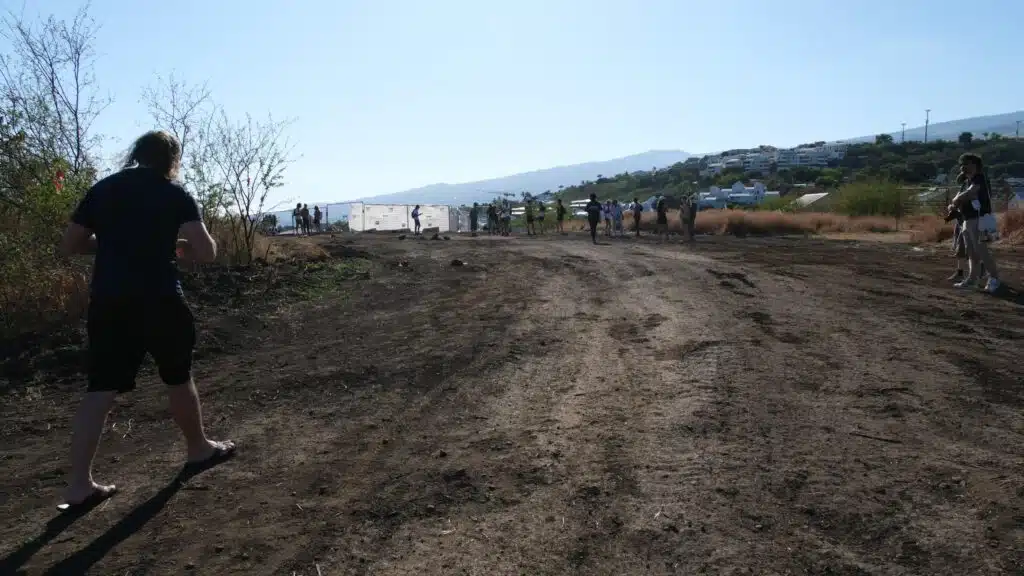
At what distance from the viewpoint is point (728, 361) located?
582 centimetres

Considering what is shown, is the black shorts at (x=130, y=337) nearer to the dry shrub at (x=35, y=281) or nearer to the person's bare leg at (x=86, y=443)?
the person's bare leg at (x=86, y=443)

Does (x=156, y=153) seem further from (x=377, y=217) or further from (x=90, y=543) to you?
(x=377, y=217)

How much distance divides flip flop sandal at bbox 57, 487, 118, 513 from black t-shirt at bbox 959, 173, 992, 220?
10.2m

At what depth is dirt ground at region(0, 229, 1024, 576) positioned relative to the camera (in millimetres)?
3016

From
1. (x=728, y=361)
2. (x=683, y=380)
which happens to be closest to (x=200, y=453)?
(x=683, y=380)

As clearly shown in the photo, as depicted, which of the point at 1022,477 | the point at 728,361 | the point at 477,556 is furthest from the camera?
the point at 728,361

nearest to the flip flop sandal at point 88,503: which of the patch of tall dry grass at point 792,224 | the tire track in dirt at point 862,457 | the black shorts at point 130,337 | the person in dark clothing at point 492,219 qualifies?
the black shorts at point 130,337

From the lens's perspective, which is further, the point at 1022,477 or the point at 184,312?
the point at 184,312

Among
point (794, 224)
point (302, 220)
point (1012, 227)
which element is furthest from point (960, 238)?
point (302, 220)

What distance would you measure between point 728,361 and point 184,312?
3.91 metres

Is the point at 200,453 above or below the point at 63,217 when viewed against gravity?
below

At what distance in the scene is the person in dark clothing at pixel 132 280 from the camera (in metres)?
3.67

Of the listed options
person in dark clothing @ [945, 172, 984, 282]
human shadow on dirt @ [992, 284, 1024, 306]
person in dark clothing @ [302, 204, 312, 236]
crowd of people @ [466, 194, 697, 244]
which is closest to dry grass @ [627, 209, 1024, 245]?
crowd of people @ [466, 194, 697, 244]

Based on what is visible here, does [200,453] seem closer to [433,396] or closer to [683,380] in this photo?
[433,396]
